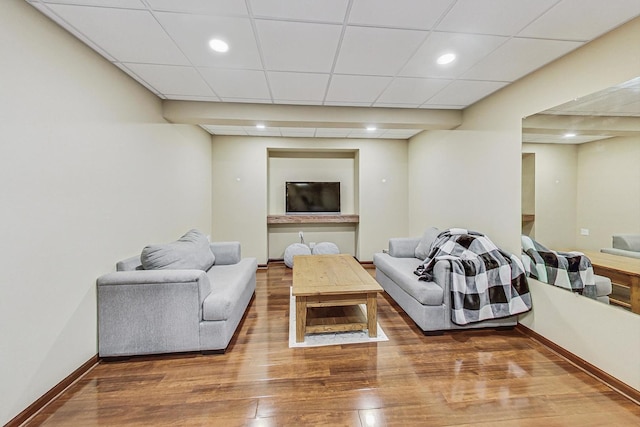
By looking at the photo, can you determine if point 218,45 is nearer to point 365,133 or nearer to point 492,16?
point 492,16

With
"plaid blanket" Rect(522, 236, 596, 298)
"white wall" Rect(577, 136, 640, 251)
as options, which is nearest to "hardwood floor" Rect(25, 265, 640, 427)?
"plaid blanket" Rect(522, 236, 596, 298)

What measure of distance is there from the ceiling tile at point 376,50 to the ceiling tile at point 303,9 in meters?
0.20

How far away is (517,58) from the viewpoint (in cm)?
221

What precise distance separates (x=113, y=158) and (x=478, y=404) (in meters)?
3.44

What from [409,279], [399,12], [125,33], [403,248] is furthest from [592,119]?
[125,33]

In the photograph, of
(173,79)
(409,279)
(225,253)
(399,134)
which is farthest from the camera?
(399,134)

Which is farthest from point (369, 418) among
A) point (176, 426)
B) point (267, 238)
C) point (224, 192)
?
point (224, 192)

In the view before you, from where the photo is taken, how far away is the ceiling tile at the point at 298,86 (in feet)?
8.40

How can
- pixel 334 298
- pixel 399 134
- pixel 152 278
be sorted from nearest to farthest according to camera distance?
1. pixel 152 278
2. pixel 334 298
3. pixel 399 134

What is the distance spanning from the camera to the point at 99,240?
85.4 inches

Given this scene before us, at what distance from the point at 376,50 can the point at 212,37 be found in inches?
50.1

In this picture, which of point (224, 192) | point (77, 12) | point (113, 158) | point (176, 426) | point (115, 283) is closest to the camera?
point (176, 426)

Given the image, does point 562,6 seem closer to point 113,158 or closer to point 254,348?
point 254,348

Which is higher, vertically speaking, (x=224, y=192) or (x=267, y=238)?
(x=224, y=192)
